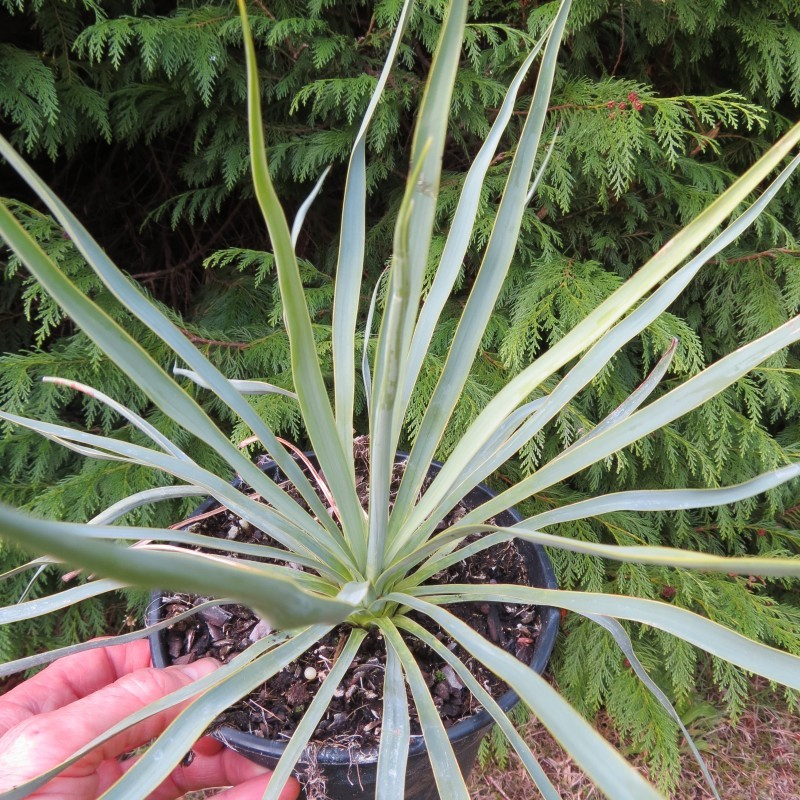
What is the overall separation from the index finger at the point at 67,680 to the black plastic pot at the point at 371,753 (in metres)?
0.20

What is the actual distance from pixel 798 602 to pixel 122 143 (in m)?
2.09

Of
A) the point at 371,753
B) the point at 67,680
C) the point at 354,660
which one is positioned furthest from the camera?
the point at 67,680

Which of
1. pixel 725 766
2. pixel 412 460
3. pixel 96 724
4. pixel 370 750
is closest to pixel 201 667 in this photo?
pixel 96 724

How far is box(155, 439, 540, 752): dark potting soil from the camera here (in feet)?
2.35

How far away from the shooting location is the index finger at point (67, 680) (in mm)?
802

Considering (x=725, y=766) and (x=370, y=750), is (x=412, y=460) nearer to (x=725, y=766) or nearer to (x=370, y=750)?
(x=370, y=750)

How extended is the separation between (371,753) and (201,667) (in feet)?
0.83

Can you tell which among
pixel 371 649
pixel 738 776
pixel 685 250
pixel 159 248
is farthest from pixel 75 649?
pixel 738 776

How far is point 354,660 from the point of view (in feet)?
2.54

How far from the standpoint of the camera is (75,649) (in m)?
0.71

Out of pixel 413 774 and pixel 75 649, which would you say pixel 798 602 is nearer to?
pixel 413 774

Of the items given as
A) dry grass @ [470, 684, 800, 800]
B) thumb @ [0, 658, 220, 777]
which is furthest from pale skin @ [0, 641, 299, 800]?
dry grass @ [470, 684, 800, 800]

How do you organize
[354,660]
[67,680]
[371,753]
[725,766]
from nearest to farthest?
[371,753]
[354,660]
[67,680]
[725,766]

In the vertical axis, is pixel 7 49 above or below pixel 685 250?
above
